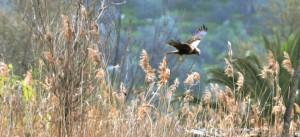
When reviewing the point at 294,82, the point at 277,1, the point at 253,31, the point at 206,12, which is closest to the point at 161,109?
the point at 294,82

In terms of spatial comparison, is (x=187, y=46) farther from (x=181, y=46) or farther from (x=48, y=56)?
(x=48, y=56)

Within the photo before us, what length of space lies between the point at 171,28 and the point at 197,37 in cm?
1124

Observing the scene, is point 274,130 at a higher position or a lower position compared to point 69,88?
lower

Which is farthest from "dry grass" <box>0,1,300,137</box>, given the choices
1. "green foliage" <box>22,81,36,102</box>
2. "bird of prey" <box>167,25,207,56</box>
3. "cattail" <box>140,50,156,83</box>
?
"green foliage" <box>22,81,36,102</box>

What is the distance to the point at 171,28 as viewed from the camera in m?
16.3

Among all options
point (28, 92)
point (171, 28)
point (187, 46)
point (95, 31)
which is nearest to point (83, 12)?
point (95, 31)

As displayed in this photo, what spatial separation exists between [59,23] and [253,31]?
44906mm

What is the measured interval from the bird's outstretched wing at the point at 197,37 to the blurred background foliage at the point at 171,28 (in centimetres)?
49

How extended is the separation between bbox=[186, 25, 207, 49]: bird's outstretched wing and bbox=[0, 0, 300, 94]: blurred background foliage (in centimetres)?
49

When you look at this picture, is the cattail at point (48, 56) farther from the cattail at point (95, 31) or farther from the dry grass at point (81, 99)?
the cattail at point (95, 31)

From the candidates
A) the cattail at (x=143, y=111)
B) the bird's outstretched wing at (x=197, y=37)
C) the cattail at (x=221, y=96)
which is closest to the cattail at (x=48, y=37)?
the cattail at (x=143, y=111)

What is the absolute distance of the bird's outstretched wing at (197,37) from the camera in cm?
495

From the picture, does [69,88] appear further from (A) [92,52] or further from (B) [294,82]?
(B) [294,82]

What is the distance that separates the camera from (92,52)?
4730 mm
